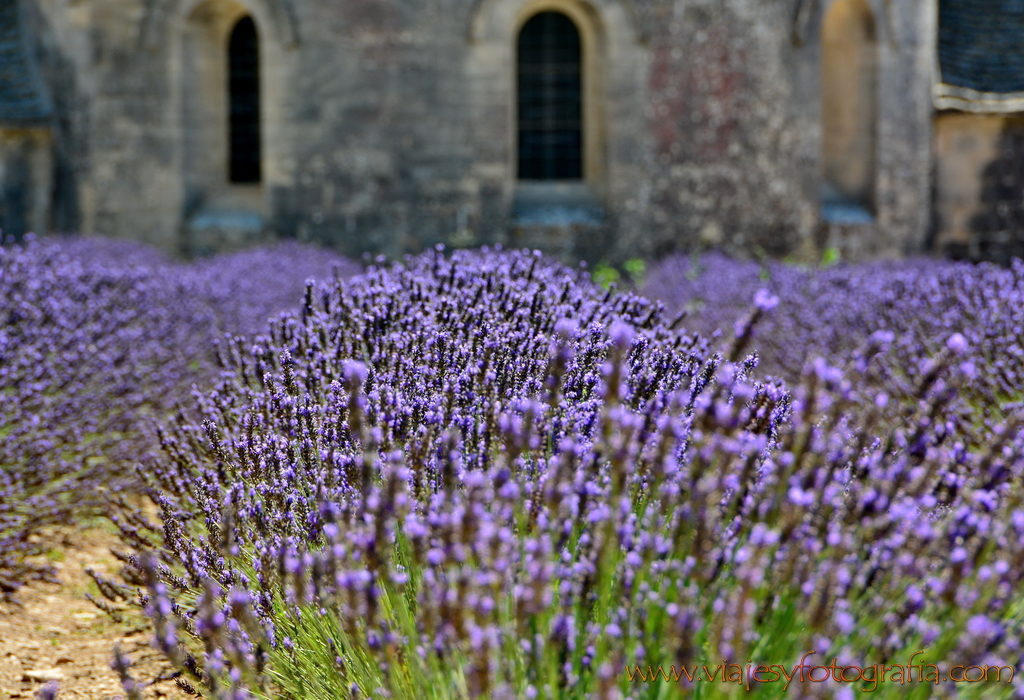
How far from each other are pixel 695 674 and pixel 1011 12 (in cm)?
1262

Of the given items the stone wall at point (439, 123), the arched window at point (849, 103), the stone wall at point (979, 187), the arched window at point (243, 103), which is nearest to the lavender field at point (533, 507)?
the stone wall at point (439, 123)

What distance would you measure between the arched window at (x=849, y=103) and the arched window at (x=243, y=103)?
248 inches

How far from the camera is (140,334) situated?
210 inches

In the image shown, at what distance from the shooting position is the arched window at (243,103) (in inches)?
444

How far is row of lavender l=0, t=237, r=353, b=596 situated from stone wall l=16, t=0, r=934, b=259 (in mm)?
3386

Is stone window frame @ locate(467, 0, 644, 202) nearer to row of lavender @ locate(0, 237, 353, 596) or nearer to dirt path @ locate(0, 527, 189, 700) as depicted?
row of lavender @ locate(0, 237, 353, 596)

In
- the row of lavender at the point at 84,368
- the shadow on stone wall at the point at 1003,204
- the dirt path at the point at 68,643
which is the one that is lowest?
the dirt path at the point at 68,643

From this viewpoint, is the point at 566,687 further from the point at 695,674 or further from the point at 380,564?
the point at 380,564

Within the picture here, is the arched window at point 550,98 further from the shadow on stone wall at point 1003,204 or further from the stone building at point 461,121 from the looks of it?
the shadow on stone wall at point 1003,204

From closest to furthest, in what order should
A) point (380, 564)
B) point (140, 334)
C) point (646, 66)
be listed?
point (380, 564) → point (140, 334) → point (646, 66)

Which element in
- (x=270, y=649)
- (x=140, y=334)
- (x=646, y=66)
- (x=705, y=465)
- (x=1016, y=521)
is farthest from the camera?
→ (x=646, y=66)

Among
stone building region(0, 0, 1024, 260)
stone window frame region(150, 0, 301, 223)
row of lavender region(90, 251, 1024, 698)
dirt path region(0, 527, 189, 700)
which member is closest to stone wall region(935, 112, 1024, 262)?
stone building region(0, 0, 1024, 260)

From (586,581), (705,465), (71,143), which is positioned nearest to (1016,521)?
(705,465)

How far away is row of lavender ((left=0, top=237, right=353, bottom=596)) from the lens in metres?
3.87
